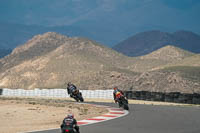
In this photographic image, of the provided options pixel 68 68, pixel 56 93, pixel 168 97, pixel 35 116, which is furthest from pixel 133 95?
pixel 68 68

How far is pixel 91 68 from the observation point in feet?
366

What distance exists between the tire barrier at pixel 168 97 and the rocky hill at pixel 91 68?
32.5 metres

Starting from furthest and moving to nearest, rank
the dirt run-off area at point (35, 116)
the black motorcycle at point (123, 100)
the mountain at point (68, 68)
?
1. the mountain at point (68, 68)
2. the black motorcycle at point (123, 100)
3. the dirt run-off area at point (35, 116)

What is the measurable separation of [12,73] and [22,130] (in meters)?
109

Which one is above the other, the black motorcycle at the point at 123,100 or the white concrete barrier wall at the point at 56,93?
the white concrete barrier wall at the point at 56,93

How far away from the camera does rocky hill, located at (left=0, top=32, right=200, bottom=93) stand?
3113 inches

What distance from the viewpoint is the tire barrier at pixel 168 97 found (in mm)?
32062

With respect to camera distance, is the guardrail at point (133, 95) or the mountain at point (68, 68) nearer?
the guardrail at point (133, 95)

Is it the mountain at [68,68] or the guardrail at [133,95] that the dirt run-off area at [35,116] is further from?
the mountain at [68,68]

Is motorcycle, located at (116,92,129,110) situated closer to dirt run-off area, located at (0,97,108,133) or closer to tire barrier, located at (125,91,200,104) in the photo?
dirt run-off area, located at (0,97,108,133)

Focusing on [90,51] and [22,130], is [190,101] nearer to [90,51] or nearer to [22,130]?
[22,130]

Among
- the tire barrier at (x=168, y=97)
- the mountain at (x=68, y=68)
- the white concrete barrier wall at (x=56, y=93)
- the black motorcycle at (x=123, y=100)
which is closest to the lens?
the black motorcycle at (x=123, y=100)

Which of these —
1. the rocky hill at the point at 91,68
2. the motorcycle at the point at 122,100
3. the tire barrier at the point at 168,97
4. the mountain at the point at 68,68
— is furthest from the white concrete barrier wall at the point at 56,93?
the mountain at the point at 68,68

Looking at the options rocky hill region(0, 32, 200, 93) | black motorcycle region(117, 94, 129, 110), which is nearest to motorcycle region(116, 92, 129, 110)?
black motorcycle region(117, 94, 129, 110)
